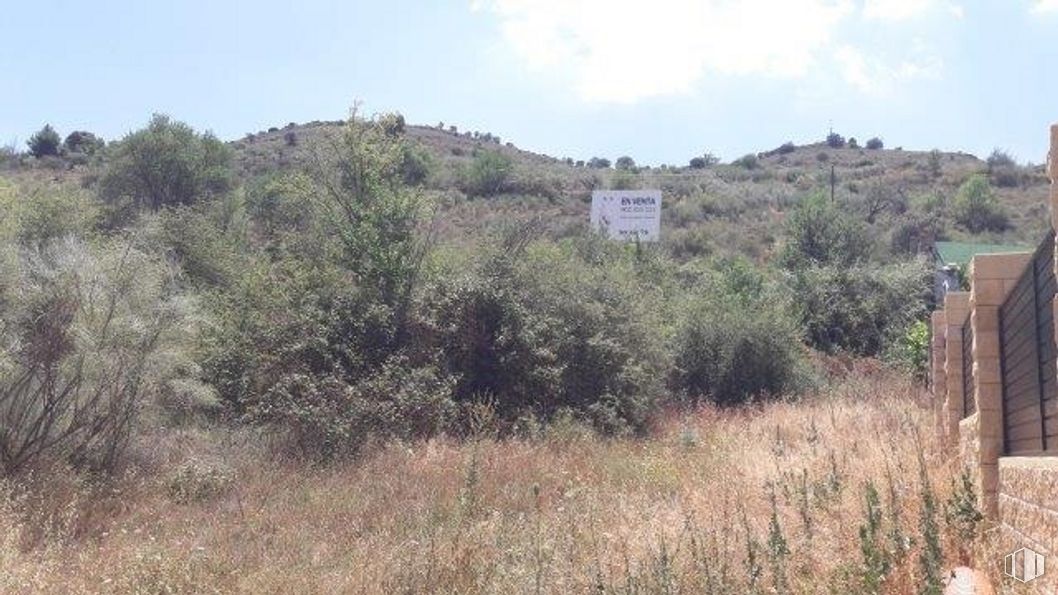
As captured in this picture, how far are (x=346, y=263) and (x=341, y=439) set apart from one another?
5071 millimetres

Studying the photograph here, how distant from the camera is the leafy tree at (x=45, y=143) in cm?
5969

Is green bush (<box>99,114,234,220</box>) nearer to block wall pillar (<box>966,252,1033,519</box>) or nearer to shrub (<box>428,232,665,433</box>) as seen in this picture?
shrub (<box>428,232,665,433</box>)

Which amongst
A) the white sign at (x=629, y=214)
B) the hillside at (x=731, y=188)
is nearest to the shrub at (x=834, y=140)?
the hillside at (x=731, y=188)

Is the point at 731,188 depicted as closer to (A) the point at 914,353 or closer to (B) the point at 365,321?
(A) the point at 914,353

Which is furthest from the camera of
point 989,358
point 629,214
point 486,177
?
point 486,177

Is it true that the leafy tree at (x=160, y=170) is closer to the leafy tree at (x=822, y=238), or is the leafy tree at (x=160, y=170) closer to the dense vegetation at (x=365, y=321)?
the dense vegetation at (x=365, y=321)

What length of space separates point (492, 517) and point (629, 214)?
2899cm

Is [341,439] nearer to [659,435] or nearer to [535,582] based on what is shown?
[659,435]

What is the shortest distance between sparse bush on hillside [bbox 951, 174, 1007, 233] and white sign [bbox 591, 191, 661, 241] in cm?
1900

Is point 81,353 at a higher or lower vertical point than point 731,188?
lower

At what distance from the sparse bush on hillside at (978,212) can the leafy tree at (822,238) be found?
9052mm

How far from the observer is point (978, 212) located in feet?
158

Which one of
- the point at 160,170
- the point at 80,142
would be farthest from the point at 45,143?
the point at 160,170

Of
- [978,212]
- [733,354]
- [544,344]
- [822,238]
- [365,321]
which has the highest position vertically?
[978,212]
